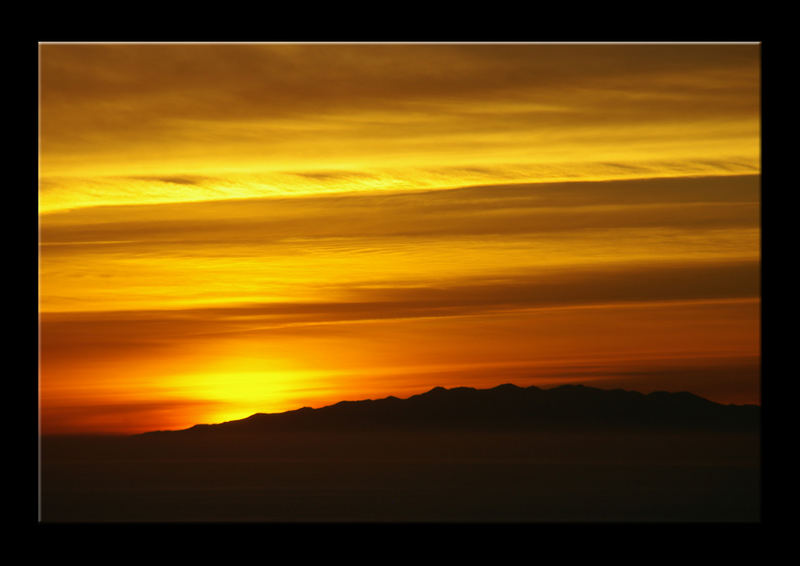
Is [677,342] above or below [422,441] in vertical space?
above

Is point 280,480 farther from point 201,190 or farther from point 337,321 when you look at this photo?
point 201,190

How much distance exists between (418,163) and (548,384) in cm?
150

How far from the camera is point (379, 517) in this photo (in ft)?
23.2

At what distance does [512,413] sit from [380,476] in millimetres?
855

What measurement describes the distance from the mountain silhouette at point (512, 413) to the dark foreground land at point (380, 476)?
24mm

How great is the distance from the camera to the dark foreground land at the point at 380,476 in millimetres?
7059

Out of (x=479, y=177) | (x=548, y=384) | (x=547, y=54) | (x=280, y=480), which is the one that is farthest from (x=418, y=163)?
(x=280, y=480)

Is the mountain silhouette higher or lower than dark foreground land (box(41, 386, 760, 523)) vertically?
higher

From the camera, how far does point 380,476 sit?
7070 mm

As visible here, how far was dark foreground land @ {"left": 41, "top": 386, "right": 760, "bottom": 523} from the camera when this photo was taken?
7.06 m

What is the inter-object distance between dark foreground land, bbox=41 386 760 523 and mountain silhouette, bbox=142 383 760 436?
0.08 ft

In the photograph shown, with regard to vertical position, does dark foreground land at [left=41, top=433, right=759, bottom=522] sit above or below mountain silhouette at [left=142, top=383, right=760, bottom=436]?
below

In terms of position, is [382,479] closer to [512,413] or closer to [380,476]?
[380,476]

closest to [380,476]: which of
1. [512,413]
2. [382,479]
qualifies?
[382,479]
